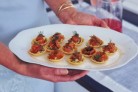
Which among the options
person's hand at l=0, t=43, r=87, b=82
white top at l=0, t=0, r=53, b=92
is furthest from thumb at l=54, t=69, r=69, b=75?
white top at l=0, t=0, r=53, b=92

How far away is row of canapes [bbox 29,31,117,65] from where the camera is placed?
891mm

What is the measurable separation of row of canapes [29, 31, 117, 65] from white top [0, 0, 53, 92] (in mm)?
64

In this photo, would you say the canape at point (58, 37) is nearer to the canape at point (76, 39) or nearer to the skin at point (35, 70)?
the canape at point (76, 39)

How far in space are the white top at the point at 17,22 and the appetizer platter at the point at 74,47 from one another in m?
0.03

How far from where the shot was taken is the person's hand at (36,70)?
81cm

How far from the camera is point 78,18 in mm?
1028

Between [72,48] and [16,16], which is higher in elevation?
[16,16]

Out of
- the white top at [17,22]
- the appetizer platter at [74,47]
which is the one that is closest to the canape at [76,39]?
the appetizer platter at [74,47]

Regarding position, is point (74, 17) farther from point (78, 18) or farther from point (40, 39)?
point (40, 39)

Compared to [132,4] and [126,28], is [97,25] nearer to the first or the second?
[126,28]

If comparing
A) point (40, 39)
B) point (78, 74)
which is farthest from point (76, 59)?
point (40, 39)

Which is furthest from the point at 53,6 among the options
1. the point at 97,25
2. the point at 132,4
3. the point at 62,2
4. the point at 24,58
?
the point at 132,4

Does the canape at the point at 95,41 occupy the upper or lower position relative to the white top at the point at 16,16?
lower

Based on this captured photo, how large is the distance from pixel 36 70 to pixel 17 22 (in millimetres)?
205
